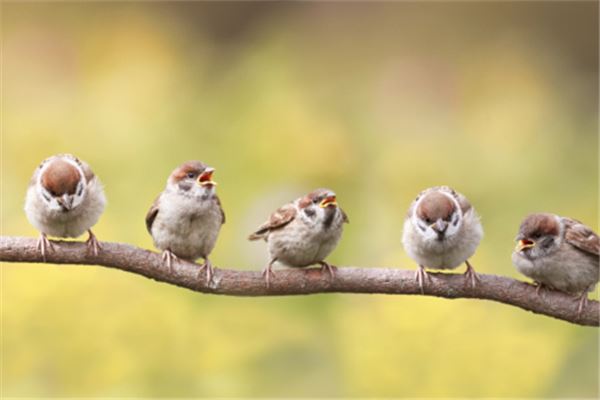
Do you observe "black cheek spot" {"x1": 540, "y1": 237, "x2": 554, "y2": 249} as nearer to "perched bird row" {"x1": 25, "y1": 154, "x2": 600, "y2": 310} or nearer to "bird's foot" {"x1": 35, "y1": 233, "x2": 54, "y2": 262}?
"perched bird row" {"x1": 25, "y1": 154, "x2": 600, "y2": 310}

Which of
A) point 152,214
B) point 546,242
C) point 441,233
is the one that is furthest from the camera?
point 152,214

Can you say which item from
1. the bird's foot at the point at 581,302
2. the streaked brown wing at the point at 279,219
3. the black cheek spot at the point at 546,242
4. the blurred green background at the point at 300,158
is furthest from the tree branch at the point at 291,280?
the blurred green background at the point at 300,158

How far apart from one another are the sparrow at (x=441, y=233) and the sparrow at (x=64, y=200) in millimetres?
1301

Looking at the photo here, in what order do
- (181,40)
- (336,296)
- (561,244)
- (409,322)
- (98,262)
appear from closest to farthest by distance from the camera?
(98,262), (561,244), (409,322), (336,296), (181,40)

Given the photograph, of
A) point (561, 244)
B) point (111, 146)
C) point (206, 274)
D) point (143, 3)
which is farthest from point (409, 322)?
point (143, 3)

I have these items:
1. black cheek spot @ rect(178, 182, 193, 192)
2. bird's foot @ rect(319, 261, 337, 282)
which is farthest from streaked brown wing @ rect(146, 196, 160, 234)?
bird's foot @ rect(319, 261, 337, 282)

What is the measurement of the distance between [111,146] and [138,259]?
3.38m

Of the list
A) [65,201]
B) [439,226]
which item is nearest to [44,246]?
[65,201]

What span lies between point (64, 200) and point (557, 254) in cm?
199

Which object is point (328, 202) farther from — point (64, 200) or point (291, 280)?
point (64, 200)

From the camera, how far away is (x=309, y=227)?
4336mm

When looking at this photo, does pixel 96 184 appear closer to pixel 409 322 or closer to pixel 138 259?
pixel 138 259

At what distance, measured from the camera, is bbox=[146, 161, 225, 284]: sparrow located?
439cm

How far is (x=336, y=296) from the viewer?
6168mm
